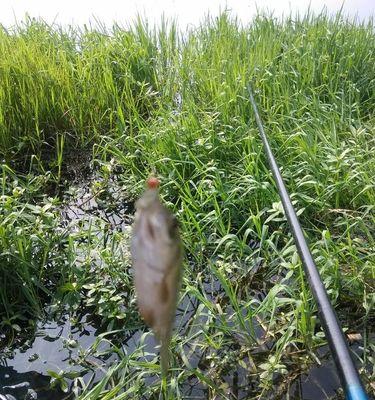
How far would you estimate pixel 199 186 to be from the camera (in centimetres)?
263

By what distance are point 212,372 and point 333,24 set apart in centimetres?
Answer: 360

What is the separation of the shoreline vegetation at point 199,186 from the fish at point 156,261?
5.06ft

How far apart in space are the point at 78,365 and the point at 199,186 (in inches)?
40.3

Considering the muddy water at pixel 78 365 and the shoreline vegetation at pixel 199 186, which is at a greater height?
the shoreline vegetation at pixel 199 186

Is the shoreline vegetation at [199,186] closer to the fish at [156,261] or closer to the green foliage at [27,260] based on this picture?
the green foliage at [27,260]

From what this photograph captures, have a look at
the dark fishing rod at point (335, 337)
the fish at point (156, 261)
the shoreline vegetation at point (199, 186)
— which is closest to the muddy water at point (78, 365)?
the shoreline vegetation at point (199, 186)

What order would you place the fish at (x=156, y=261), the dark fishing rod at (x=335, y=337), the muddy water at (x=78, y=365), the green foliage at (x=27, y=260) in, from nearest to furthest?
the fish at (x=156, y=261) → the dark fishing rod at (x=335, y=337) → the muddy water at (x=78, y=365) → the green foliage at (x=27, y=260)

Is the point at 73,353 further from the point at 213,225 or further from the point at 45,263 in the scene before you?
the point at 213,225

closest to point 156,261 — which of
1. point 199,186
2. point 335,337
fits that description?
point 335,337

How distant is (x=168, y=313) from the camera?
315 mm

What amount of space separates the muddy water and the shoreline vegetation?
0.05ft

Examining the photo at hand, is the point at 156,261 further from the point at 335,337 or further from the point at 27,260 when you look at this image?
the point at 27,260

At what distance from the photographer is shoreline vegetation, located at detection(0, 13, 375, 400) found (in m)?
1.99

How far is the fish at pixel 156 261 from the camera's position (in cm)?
31
